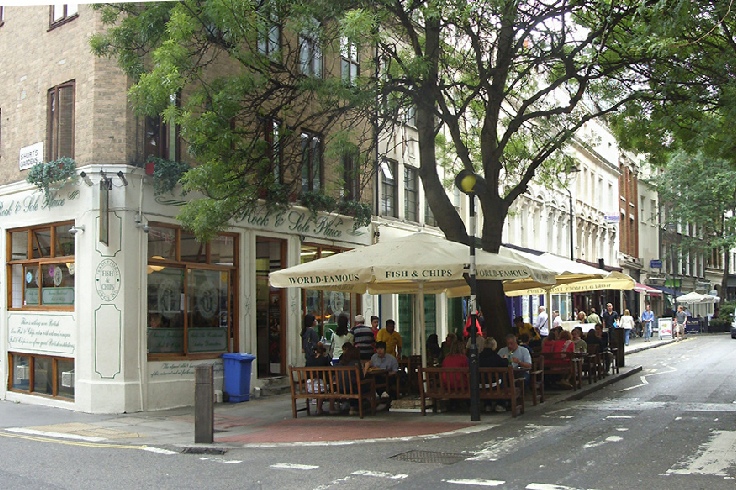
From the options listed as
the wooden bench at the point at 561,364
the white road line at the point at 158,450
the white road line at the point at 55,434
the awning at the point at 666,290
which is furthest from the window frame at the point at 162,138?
the awning at the point at 666,290

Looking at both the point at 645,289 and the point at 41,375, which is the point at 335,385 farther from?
the point at 645,289

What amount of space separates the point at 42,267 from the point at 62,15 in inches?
202

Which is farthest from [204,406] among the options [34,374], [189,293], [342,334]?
[34,374]

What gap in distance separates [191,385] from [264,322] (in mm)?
3489

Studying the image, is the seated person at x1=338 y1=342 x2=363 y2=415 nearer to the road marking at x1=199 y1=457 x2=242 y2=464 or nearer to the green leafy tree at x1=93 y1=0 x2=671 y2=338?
the green leafy tree at x1=93 y1=0 x2=671 y2=338

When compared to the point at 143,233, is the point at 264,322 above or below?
below

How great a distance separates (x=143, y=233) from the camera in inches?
602

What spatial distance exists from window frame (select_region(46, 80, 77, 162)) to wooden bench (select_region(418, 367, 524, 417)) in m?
8.30

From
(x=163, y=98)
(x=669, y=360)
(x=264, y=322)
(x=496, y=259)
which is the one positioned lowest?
(x=669, y=360)

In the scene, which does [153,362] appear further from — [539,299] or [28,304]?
[539,299]

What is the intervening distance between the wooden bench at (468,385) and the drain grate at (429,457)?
309 cm

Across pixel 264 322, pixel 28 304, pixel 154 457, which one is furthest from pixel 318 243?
pixel 154 457

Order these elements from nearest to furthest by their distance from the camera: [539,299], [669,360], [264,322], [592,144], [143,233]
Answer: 1. [143,233]
2. [264,322]
3. [592,144]
4. [669,360]
5. [539,299]

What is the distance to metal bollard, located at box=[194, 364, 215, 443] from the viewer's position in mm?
11023
